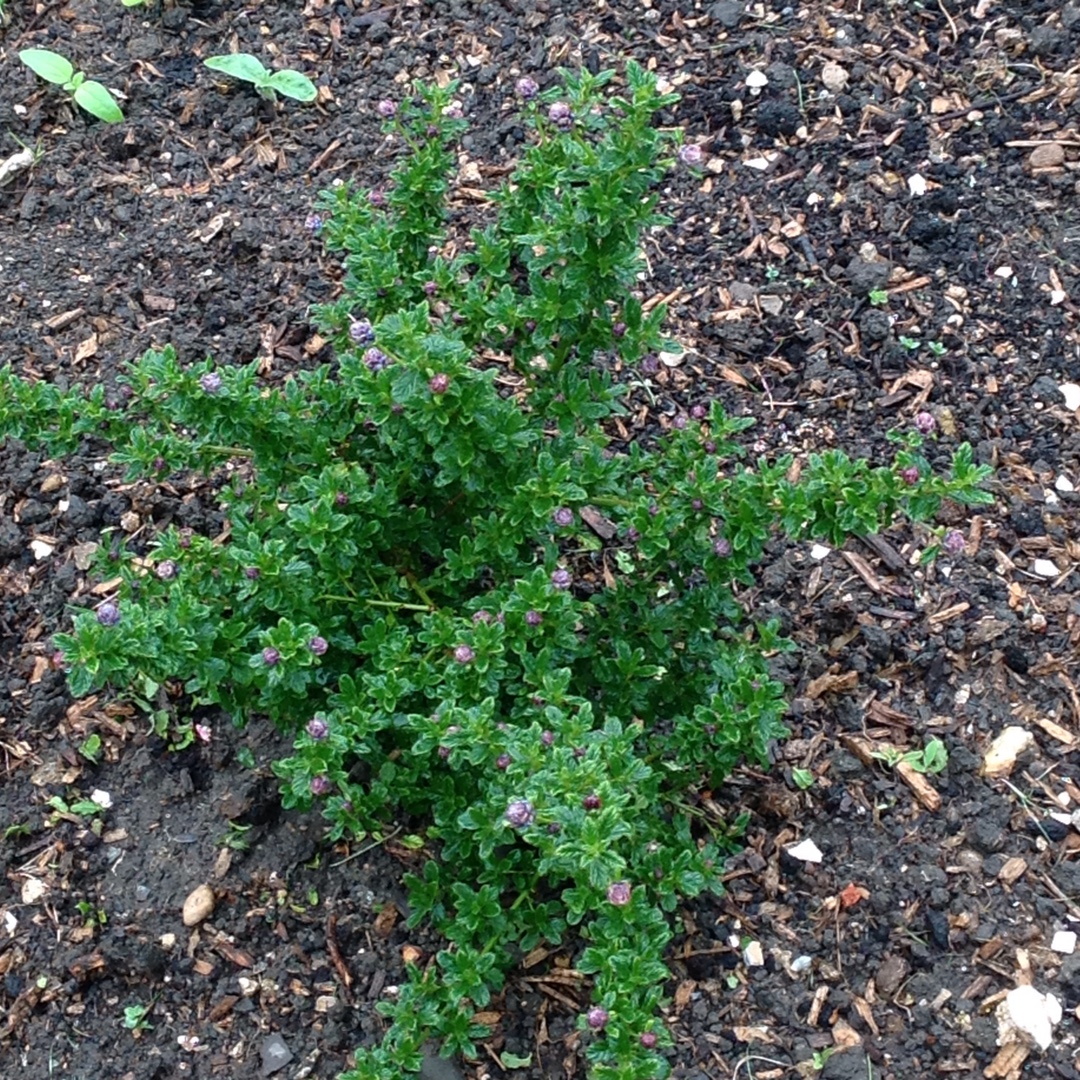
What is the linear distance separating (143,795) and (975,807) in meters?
2.09

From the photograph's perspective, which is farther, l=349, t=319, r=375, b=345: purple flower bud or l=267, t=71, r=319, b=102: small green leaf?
l=267, t=71, r=319, b=102: small green leaf

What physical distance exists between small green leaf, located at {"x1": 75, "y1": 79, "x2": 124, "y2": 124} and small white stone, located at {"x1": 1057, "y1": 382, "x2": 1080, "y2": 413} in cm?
331

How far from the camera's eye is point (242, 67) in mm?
4656

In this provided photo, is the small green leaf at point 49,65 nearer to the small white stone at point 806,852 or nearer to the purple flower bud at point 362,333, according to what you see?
the purple flower bud at point 362,333

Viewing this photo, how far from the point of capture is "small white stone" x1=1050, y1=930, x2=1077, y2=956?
2.95 meters

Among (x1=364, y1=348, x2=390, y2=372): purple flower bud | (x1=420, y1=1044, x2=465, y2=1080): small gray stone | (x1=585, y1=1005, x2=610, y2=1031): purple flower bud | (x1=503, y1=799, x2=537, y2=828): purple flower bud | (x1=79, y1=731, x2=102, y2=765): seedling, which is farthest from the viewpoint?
(x1=79, y1=731, x2=102, y2=765): seedling

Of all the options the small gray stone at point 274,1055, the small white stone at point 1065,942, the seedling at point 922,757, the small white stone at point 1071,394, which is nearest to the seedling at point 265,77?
the small white stone at point 1071,394

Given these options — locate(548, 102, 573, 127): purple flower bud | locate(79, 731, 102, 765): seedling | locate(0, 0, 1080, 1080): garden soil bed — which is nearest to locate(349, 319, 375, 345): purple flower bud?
locate(548, 102, 573, 127): purple flower bud

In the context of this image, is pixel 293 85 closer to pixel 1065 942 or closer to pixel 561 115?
pixel 561 115

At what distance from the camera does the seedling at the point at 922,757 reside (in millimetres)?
3227

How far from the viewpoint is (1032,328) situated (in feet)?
12.9

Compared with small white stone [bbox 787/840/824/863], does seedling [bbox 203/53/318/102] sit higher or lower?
higher

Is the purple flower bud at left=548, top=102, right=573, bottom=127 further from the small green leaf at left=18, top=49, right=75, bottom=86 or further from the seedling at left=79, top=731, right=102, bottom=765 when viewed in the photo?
the small green leaf at left=18, top=49, right=75, bottom=86

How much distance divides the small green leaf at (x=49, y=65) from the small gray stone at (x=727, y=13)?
92.1 inches
